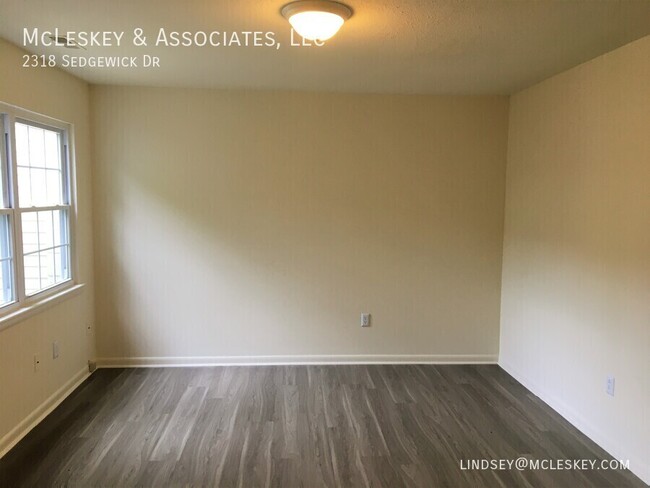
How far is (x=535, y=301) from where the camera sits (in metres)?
3.74

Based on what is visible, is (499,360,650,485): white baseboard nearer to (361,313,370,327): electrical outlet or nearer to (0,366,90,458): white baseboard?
(361,313,370,327): electrical outlet

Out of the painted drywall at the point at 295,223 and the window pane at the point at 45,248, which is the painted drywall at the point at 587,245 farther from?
the window pane at the point at 45,248

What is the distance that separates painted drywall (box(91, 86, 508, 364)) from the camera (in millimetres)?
4027

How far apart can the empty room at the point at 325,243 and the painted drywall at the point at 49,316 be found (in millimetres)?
24

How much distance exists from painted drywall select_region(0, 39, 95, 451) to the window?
0.35ft

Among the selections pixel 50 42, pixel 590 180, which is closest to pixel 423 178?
pixel 590 180

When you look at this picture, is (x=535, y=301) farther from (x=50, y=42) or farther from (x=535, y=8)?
(x=50, y=42)

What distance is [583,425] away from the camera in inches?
122

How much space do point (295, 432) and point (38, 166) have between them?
255 centimetres

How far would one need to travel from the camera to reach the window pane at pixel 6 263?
281 centimetres

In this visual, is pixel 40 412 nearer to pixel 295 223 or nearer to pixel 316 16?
pixel 295 223

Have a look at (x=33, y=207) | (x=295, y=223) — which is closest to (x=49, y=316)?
(x=33, y=207)

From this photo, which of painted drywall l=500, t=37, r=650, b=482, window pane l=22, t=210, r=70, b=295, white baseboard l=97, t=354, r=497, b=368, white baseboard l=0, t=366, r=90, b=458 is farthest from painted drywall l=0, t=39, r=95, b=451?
painted drywall l=500, t=37, r=650, b=482

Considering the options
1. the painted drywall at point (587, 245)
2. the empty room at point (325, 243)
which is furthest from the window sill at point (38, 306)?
the painted drywall at point (587, 245)
